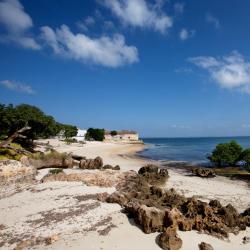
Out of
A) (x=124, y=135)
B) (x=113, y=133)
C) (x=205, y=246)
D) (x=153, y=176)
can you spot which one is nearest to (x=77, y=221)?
(x=205, y=246)

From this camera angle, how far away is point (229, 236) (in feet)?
36.7

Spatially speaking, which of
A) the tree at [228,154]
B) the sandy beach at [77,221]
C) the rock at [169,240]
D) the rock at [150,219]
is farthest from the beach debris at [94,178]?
the tree at [228,154]

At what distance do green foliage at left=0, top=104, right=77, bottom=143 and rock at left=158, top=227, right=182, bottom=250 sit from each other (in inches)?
855

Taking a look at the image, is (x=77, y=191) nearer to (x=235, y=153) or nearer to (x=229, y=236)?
(x=229, y=236)

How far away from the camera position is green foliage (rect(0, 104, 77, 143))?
28.8 meters

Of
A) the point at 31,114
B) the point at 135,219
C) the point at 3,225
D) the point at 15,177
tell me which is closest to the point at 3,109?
the point at 31,114

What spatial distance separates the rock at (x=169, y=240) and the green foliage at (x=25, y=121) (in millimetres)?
21716

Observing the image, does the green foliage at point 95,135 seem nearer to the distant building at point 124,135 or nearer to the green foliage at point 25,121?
the distant building at point 124,135

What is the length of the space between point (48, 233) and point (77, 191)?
5432mm

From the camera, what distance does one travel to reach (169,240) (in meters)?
10.0

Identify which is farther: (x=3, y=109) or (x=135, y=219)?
(x=3, y=109)

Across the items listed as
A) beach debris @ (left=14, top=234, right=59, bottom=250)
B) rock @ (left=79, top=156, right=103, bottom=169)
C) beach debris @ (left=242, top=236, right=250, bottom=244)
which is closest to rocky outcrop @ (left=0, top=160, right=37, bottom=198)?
rock @ (left=79, top=156, right=103, bottom=169)

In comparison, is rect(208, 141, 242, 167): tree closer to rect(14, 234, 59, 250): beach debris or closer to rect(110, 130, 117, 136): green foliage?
rect(14, 234, 59, 250): beach debris

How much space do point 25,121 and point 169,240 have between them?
22923mm
